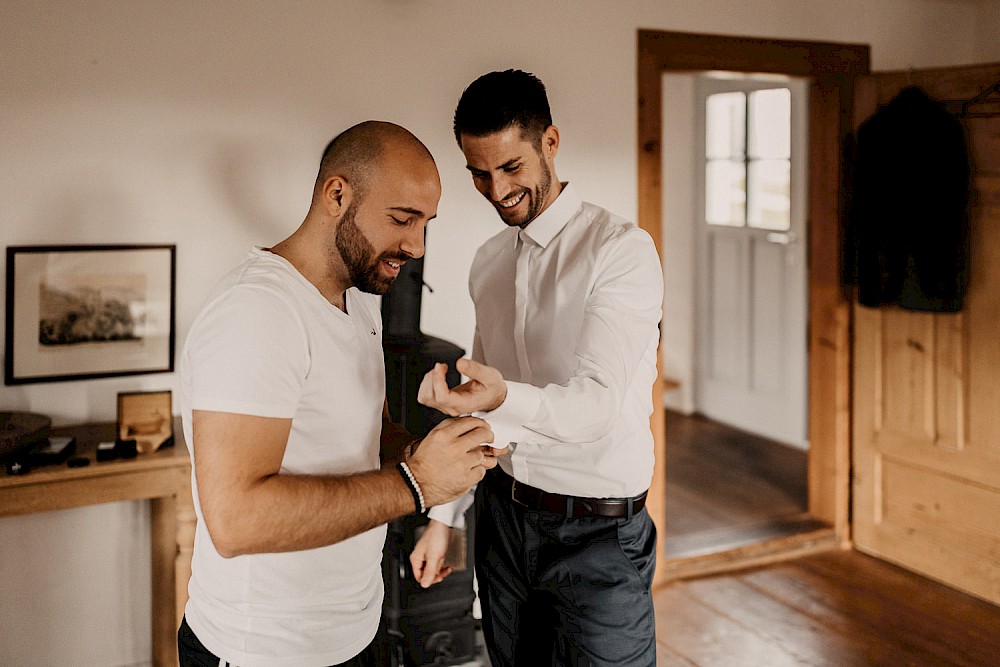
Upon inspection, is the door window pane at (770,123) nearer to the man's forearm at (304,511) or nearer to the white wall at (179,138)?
the white wall at (179,138)

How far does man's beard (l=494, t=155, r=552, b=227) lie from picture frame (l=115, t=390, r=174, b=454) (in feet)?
4.62

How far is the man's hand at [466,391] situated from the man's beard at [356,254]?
210 mm

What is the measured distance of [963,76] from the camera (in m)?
3.87

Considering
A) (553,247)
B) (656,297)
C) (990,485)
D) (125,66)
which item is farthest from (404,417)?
(990,485)

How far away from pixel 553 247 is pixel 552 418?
574 mm

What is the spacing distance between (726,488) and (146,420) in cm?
342

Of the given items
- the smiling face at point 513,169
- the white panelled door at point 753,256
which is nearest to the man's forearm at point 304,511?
the smiling face at point 513,169

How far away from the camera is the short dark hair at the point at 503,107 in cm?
200

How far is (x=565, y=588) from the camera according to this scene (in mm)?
2018

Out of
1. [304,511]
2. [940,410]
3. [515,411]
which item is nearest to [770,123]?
[940,410]

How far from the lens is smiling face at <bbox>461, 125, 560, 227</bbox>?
6.62 feet

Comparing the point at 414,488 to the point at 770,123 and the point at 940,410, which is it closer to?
the point at 940,410

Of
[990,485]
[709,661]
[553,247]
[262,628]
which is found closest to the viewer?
[262,628]

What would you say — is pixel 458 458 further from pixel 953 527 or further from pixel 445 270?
pixel 953 527
